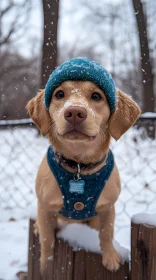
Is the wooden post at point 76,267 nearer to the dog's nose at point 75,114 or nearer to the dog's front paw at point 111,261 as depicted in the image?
the dog's front paw at point 111,261

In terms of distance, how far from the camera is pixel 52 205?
4.83 feet

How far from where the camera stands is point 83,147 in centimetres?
151

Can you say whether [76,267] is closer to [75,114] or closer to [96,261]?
[96,261]

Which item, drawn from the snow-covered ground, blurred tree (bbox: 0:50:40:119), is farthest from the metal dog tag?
blurred tree (bbox: 0:50:40:119)

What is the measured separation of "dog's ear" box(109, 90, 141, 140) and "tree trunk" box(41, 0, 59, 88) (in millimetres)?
3119

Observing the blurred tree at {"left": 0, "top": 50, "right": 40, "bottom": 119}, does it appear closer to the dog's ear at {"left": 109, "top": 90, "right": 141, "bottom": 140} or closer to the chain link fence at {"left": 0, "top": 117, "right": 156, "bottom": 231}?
the chain link fence at {"left": 0, "top": 117, "right": 156, "bottom": 231}

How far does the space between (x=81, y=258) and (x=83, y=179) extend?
1.15ft

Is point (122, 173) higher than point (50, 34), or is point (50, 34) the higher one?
point (50, 34)

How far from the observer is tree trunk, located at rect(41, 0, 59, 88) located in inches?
179

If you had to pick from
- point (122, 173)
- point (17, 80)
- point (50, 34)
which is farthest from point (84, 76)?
point (17, 80)

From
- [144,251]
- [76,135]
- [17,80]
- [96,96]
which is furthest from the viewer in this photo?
[17,80]

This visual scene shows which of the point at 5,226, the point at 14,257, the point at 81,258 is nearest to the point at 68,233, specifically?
the point at 81,258

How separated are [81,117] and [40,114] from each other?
37 cm

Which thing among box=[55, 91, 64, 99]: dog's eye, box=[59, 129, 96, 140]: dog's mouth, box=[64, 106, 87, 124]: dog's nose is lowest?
box=[59, 129, 96, 140]: dog's mouth
